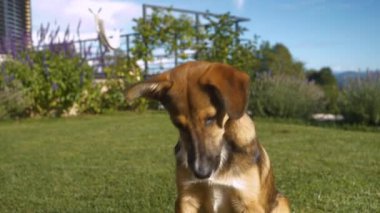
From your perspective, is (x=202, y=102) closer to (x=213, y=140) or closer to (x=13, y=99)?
(x=213, y=140)

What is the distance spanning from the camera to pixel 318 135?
940cm

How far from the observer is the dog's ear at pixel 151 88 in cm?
298

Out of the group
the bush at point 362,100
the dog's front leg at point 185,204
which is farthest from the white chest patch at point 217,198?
the bush at point 362,100

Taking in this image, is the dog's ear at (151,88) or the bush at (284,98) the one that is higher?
the dog's ear at (151,88)

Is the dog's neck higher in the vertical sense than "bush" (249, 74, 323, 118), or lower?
higher

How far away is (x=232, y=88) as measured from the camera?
2.72 meters

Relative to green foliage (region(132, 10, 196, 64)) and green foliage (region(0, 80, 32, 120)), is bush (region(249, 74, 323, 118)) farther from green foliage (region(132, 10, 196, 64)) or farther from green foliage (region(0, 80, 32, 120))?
green foliage (region(0, 80, 32, 120))

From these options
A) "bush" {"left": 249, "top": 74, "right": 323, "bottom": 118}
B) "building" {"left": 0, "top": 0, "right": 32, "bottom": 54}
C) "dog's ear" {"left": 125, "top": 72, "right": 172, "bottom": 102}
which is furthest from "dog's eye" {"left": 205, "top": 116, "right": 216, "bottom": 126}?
"building" {"left": 0, "top": 0, "right": 32, "bottom": 54}

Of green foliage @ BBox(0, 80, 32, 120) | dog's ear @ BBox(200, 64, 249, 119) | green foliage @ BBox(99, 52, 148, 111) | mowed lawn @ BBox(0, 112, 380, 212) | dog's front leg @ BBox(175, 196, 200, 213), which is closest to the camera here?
dog's ear @ BBox(200, 64, 249, 119)

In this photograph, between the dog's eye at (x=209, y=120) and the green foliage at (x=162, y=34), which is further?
the green foliage at (x=162, y=34)

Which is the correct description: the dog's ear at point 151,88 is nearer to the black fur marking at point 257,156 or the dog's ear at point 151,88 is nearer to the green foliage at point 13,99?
the black fur marking at point 257,156

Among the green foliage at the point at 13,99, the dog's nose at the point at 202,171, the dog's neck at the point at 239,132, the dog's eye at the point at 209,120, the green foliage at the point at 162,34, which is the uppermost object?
the green foliage at the point at 162,34

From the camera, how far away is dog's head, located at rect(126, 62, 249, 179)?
2729 millimetres

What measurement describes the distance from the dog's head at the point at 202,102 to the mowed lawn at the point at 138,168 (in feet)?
6.26
